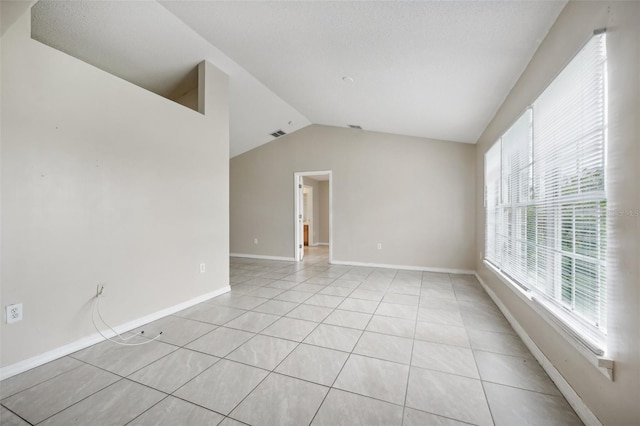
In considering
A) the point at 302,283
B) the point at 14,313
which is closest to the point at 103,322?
the point at 14,313

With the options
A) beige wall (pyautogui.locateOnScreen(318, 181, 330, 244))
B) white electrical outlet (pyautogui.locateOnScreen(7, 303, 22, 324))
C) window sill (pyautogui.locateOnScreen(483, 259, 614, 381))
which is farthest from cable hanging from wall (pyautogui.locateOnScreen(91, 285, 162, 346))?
beige wall (pyautogui.locateOnScreen(318, 181, 330, 244))

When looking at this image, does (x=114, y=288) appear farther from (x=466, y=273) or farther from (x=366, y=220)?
(x=466, y=273)

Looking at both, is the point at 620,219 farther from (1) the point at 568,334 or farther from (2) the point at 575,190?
(1) the point at 568,334

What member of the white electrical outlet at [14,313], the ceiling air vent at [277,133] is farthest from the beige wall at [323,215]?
the white electrical outlet at [14,313]

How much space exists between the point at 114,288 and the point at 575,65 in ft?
12.1

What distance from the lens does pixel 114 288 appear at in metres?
2.38

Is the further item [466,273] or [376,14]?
[466,273]

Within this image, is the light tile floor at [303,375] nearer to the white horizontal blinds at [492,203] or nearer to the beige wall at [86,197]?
the beige wall at [86,197]

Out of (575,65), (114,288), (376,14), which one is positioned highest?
(376,14)

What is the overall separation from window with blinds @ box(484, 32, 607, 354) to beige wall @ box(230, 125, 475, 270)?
7.82 feet

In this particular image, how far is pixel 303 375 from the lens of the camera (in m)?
1.78

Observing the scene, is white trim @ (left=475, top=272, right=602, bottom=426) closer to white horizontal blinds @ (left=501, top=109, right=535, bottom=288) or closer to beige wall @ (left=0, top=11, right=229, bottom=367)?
white horizontal blinds @ (left=501, top=109, right=535, bottom=288)

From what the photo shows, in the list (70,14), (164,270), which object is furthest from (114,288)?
(70,14)

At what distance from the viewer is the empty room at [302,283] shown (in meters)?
1.38
